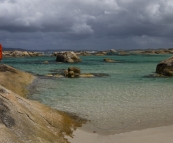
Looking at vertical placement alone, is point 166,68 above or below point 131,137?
above

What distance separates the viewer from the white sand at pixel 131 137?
29.4ft

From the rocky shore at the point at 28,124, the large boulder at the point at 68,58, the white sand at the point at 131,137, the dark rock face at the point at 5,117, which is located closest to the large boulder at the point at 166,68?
the white sand at the point at 131,137

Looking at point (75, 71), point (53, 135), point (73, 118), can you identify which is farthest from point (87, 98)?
point (75, 71)

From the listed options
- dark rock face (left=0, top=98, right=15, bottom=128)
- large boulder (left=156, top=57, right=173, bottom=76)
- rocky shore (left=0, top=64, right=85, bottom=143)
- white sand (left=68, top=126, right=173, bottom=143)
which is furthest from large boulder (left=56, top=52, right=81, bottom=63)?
dark rock face (left=0, top=98, right=15, bottom=128)

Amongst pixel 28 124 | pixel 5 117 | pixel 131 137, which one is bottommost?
pixel 131 137

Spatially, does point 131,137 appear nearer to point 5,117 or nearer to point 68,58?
point 5,117

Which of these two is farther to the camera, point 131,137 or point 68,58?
point 68,58

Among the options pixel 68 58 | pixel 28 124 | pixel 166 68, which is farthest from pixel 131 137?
pixel 68 58

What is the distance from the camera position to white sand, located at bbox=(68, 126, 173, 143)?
895cm

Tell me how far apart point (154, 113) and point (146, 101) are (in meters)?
3.20

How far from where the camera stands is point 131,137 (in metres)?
9.37

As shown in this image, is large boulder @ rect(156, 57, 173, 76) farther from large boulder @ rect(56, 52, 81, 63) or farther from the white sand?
large boulder @ rect(56, 52, 81, 63)

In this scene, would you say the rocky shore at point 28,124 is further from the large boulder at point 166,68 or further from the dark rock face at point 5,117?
the large boulder at point 166,68

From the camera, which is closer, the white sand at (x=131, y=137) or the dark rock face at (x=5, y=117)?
the dark rock face at (x=5, y=117)
